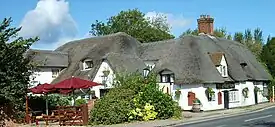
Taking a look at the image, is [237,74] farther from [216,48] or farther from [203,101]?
[203,101]

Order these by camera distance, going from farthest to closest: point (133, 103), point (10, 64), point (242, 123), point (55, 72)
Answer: point (55, 72) → point (133, 103) → point (242, 123) → point (10, 64)

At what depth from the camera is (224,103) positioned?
49.3 m

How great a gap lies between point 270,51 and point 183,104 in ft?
106

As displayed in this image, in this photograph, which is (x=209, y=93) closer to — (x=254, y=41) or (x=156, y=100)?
(x=156, y=100)

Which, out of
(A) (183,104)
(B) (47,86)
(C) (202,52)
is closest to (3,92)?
(B) (47,86)

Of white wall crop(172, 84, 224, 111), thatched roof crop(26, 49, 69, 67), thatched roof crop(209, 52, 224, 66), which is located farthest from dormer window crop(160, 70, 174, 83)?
thatched roof crop(26, 49, 69, 67)

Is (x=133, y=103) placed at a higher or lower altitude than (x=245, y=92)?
lower

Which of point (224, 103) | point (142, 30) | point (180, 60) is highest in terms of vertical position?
point (142, 30)

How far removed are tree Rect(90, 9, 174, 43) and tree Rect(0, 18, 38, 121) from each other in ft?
168

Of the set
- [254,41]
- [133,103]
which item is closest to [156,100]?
[133,103]

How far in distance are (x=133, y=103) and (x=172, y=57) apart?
19096 millimetres

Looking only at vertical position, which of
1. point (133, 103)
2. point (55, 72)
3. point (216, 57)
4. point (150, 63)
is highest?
point (216, 57)

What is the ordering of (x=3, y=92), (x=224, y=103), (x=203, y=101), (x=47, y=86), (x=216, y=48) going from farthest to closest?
(x=216, y=48), (x=224, y=103), (x=203, y=101), (x=47, y=86), (x=3, y=92)

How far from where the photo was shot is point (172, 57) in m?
49.8
